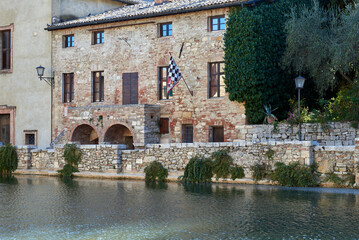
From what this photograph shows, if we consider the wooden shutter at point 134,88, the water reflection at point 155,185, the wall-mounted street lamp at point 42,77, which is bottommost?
the water reflection at point 155,185

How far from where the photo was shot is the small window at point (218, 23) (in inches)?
945

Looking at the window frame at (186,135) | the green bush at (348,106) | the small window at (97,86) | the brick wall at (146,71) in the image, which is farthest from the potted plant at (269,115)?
the small window at (97,86)

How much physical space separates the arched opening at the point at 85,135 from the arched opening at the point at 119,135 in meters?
1.83

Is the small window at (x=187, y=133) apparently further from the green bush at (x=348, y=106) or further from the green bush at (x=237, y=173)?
the green bush at (x=348, y=106)

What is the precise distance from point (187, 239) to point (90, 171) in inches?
543

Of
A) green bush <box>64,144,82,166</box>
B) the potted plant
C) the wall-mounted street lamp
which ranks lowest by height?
green bush <box>64,144,82,166</box>

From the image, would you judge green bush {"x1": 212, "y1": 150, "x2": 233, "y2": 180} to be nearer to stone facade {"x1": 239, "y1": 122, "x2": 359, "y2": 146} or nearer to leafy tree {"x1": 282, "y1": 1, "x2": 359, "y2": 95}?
stone facade {"x1": 239, "y1": 122, "x2": 359, "y2": 146}

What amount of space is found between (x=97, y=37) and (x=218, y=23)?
6.78m

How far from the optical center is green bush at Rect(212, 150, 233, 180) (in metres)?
19.4

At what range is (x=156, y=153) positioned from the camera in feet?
69.4

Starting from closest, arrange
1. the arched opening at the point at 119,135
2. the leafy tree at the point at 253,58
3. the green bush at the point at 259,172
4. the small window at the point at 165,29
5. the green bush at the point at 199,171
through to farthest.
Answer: the green bush at the point at 259,172 < the green bush at the point at 199,171 < the leafy tree at the point at 253,58 < the small window at the point at 165,29 < the arched opening at the point at 119,135

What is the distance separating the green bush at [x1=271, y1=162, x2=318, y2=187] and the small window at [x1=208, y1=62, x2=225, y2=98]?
6.56 metres

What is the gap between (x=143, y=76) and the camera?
85.1ft

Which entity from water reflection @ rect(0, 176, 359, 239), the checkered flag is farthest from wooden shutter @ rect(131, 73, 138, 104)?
water reflection @ rect(0, 176, 359, 239)
